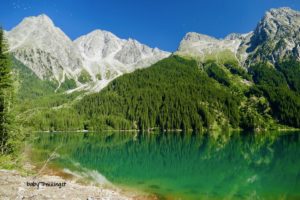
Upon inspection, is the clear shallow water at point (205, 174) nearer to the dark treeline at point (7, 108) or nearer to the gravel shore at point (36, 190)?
the gravel shore at point (36, 190)

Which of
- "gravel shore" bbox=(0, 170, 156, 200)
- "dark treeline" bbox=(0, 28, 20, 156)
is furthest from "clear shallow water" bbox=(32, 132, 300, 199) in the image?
"dark treeline" bbox=(0, 28, 20, 156)

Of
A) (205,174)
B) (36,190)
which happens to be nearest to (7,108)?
(36,190)

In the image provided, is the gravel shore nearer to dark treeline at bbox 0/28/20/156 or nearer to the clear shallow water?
dark treeline at bbox 0/28/20/156

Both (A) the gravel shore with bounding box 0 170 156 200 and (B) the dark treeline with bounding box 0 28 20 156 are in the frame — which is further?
(B) the dark treeline with bounding box 0 28 20 156

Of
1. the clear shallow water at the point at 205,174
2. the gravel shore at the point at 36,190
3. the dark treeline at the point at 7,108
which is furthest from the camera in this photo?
the clear shallow water at the point at 205,174

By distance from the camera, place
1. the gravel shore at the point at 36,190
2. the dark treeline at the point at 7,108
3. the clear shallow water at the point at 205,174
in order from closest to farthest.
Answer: the gravel shore at the point at 36,190, the dark treeline at the point at 7,108, the clear shallow water at the point at 205,174

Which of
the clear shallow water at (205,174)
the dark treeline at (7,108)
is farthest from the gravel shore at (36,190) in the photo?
the clear shallow water at (205,174)

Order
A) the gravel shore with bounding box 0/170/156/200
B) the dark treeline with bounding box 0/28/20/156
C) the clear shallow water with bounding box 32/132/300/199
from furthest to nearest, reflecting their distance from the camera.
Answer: the clear shallow water with bounding box 32/132/300/199 < the dark treeline with bounding box 0/28/20/156 < the gravel shore with bounding box 0/170/156/200

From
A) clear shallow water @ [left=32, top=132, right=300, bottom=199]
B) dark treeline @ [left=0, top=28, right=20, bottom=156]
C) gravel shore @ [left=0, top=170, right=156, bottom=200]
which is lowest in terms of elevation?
clear shallow water @ [left=32, top=132, right=300, bottom=199]

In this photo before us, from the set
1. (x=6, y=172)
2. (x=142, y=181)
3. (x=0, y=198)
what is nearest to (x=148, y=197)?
(x=142, y=181)

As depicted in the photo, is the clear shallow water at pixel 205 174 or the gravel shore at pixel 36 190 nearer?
the gravel shore at pixel 36 190

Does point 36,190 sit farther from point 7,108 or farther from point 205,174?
point 205,174

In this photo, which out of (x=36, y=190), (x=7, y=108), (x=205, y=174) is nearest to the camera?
(x=7, y=108)

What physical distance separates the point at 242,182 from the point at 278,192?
7.54 m
